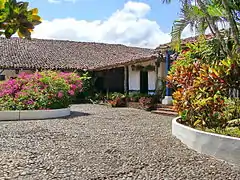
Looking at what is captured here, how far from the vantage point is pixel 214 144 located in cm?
668

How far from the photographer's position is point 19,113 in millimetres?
13828

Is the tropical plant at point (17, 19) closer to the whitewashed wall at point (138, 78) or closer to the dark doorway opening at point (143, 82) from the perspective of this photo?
the whitewashed wall at point (138, 78)

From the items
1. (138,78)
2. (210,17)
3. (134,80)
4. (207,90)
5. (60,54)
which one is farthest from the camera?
(60,54)

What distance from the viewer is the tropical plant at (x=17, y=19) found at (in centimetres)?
225

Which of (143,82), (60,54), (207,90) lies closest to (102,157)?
(207,90)

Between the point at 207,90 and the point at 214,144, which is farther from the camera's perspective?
the point at 207,90

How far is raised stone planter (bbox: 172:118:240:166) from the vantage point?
6.25 m

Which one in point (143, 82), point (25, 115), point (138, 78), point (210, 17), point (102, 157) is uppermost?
point (210, 17)

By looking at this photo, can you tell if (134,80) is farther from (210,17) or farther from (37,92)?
(210,17)

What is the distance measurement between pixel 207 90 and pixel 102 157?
10.9ft

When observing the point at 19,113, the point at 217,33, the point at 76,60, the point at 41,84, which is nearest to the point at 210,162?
the point at 217,33

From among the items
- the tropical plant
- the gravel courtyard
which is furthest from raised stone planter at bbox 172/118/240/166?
the tropical plant

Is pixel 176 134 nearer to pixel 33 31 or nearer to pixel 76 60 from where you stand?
pixel 33 31

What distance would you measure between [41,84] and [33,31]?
525 inches
